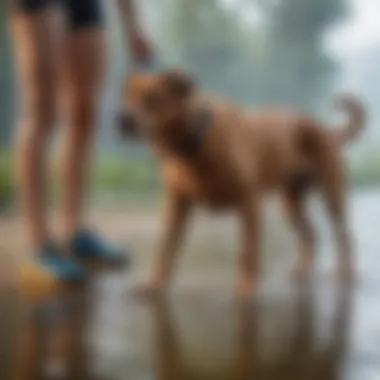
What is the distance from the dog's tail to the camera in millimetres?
1449

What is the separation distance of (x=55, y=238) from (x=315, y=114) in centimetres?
42

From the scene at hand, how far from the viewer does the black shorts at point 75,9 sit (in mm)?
1409

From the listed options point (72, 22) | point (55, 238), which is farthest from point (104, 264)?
point (72, 22)

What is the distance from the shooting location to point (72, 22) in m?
1.43

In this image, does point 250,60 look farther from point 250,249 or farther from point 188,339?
point 188,339

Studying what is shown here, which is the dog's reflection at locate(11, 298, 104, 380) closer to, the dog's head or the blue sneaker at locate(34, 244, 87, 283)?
the blue sneaker at locate(34, 244, 87, 283)

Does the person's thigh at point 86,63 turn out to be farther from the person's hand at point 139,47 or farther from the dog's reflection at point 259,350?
the dog's reflection at point 259,350

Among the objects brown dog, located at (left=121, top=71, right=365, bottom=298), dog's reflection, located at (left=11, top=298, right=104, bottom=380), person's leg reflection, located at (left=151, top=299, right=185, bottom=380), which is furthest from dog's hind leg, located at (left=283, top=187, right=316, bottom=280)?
dog's reflection, located at (left=11, top=298, right=104, bottom=380)

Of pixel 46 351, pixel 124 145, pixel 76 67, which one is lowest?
pixel 46 351

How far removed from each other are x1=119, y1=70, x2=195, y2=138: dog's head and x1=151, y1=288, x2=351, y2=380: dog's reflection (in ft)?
0.78

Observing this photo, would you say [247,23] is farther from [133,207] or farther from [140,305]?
[140,305]

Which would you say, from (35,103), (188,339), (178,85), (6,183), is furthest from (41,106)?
(188,339)

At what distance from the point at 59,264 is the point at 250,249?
0.27m

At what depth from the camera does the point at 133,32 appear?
146 cm
